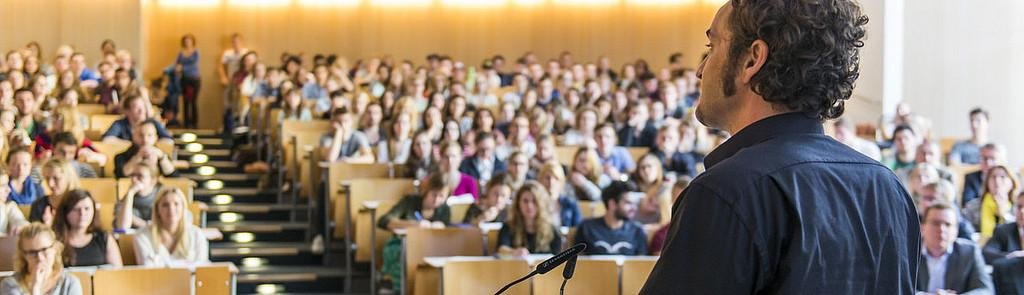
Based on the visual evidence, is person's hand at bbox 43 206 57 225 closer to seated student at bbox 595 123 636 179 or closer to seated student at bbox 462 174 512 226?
seated student at bbox 462 174 512 226

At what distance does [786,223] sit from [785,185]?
38mm

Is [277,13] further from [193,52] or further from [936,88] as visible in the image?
[936,88]

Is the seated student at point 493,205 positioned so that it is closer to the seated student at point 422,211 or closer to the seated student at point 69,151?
the seated student at point 422,211

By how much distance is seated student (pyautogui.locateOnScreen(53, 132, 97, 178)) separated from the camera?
8.56 m

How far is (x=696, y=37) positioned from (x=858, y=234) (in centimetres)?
1702

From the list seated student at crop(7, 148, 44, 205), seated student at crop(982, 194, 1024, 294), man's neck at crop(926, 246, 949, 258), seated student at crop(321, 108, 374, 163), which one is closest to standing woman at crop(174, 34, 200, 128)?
seated student at crop(321, 108, 374, 163)

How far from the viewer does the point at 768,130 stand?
1.53 m

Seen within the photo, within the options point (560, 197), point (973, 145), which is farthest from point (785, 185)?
point (973, 145)

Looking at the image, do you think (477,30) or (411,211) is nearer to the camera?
(411,211)

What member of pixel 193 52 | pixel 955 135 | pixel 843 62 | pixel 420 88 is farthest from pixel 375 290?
pixel 193 52

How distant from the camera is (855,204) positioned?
4.90 ft

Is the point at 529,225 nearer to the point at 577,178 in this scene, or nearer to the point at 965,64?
the point at 577,178

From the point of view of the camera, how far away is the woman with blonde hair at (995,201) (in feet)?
26.1

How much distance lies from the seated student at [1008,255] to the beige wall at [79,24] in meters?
12.3
